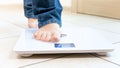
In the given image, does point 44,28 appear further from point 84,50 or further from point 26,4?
point 26,4

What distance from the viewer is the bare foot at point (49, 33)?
0.80m

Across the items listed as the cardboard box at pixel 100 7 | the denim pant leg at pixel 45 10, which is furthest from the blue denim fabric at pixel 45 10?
the cardboard box at pixel 100 7

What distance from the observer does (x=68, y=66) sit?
652 mm

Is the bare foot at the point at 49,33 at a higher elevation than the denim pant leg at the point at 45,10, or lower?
lower

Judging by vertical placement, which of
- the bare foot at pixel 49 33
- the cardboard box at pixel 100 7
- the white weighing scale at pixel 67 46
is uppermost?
the cardboard box at pixel 100 7

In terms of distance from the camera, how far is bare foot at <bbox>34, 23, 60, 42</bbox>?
80cm

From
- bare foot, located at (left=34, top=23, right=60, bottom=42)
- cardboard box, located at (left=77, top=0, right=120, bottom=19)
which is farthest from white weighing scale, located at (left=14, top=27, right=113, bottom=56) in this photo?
cardboard box, located at (left=77, top=0, right=120, bottom=19)

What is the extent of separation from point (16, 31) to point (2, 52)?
42 centimetres

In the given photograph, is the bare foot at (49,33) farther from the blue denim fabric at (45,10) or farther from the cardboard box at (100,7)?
the cardboard box at (100,7)

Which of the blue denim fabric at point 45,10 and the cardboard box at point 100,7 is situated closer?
the blue denim fabric at point 45,10

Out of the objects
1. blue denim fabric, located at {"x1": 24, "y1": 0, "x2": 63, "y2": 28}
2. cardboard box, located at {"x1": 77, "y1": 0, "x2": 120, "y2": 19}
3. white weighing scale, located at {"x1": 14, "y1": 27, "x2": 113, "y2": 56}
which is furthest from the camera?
cardboard box, located at {"x1": 77, "y1": 0, "x2": 120, "y2": 19}

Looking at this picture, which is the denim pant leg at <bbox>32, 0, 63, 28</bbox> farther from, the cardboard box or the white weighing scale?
the cardboard box

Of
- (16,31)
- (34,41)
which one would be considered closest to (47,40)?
(34,41)

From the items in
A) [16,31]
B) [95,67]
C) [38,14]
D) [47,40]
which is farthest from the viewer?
[16,31]
